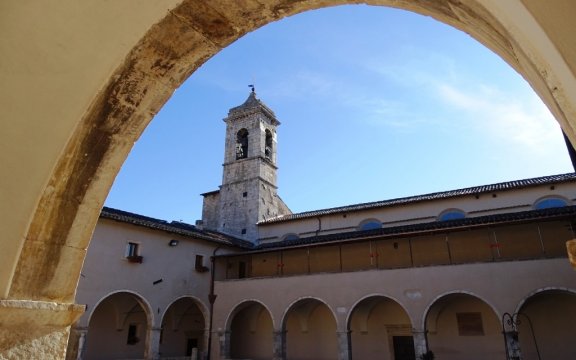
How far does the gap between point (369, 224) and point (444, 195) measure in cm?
430

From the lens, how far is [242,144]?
3131 centimetres

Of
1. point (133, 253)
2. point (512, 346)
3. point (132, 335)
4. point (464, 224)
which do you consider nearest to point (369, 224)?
point (464, 224)

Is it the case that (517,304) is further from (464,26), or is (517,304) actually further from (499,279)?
(464,26)

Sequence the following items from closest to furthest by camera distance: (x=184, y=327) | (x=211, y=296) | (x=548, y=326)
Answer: (x=548, y=326), (x=211, y=296), (x=184, y=327)

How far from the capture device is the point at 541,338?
1488 centimetres

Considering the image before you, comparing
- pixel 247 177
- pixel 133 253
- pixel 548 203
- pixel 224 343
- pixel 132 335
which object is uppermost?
pixel 247 177

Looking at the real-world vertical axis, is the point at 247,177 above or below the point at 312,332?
above

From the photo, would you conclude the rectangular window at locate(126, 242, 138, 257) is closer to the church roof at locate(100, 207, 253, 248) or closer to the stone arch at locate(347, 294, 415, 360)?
the church roof at locate(100, 207, 253, 248)

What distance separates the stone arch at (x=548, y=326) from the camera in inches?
573

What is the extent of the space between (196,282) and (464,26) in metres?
20.5

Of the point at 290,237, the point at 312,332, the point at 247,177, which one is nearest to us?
the point at 312,332

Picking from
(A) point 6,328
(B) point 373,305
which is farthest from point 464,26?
(B) point 373,305

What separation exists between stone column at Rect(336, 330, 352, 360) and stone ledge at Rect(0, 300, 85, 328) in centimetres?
1572

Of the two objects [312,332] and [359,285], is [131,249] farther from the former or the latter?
[359,285]
